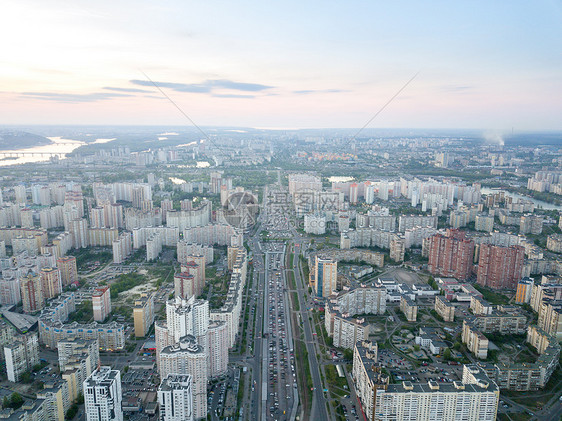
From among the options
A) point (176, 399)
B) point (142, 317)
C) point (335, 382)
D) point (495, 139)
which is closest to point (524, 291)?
point (335, 382)

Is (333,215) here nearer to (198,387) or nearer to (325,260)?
(325,260)

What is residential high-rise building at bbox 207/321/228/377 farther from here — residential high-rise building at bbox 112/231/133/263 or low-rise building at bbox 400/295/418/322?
residential high-rise building at bbox 112/231/133/263

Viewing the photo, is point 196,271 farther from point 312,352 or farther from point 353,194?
point 353,194

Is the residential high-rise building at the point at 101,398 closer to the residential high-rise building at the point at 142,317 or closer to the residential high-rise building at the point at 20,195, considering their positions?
the residential high-rise building at the point at 142,317

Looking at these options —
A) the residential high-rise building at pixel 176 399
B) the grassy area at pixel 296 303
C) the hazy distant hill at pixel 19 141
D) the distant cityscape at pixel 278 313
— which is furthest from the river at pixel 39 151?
the residential high-rise building at pixel 176 399

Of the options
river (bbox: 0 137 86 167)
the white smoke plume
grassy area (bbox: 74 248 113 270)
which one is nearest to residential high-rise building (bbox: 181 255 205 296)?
grassy area (bbox: 74 248 113 270)

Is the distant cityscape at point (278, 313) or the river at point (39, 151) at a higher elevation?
the river at point (39, 151)
